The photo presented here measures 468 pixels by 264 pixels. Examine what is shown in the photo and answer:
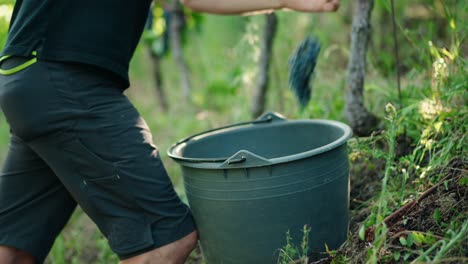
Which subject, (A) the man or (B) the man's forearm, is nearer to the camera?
(A) the man

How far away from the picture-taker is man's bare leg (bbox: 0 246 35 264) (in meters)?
2.09

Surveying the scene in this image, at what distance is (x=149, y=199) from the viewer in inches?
73.2

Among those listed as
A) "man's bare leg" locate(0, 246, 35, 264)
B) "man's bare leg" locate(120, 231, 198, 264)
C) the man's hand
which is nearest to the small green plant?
"man's bare leg" locate(120, 231, 198, 264)

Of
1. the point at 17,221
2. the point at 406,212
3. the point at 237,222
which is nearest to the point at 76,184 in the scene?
the point at 17,221

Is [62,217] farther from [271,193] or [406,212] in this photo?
[406,212]

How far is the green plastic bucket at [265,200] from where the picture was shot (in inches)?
67.9

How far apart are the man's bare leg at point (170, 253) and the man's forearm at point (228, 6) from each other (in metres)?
0.90

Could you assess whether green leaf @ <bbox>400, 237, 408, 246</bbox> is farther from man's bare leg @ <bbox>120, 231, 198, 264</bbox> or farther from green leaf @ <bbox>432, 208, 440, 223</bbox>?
man's bare leg @ <bbox>120, 231, 198, 264</bbox>

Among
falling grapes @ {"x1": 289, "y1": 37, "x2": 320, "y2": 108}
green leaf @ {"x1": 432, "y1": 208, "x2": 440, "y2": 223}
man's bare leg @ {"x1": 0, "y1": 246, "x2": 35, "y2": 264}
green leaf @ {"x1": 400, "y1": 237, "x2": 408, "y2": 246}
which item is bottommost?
man's bare leg @ {"x1": 0, "y1": 246, "x2": 35, "y2": 264}

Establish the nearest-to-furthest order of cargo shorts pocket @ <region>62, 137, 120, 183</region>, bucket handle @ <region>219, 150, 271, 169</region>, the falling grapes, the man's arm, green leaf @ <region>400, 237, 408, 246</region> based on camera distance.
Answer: green leaf @ <region>400, 237, 408, 246</region>
bucket handle @ <region>219, 150, 271, 169</region>
cargo shorts pocket @ <region>62, 137, 120, 183</region>
the man's arm
the falling grapes

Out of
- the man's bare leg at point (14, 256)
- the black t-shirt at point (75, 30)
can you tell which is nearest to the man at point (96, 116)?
the black t-shirt at point (75, 30)

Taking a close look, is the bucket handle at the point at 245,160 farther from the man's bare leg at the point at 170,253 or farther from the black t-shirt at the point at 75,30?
the black t-shirt at the point at 75,30

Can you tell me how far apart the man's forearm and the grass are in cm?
67

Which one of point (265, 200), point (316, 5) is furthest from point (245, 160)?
point (316, 5)
